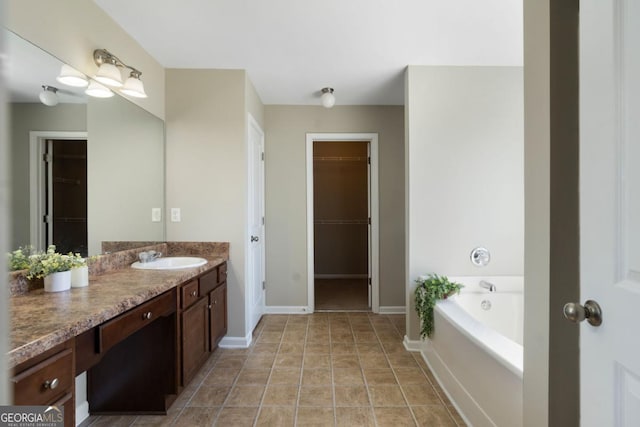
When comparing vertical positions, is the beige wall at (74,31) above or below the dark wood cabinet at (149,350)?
above

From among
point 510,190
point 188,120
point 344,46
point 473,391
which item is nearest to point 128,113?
point 188,120

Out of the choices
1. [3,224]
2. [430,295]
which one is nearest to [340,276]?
[430,295]

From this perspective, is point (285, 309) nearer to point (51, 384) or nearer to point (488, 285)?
point (488, 285)

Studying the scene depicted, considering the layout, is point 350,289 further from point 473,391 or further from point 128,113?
point 128,113

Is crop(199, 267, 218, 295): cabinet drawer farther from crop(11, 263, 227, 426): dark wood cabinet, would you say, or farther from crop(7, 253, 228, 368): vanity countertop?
crop(7, 253, 228, 368): vanity countertop

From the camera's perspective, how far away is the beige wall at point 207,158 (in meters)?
2.56

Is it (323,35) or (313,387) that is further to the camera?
(323,35)

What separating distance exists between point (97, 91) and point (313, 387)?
7.71 ft

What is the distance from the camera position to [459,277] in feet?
8.04

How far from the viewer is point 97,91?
5.92 feet

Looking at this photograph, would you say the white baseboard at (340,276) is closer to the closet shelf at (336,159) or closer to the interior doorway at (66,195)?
the closet shelf at (336,159)

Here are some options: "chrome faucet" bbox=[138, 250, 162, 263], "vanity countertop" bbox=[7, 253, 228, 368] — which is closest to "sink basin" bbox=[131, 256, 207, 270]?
"chrome faucet" bbox=[138, 250, 162, 263]

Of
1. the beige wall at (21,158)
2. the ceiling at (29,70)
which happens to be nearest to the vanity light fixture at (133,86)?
the ceiling at (29,70)

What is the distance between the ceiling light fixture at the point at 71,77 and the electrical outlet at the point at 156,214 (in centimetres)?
103
